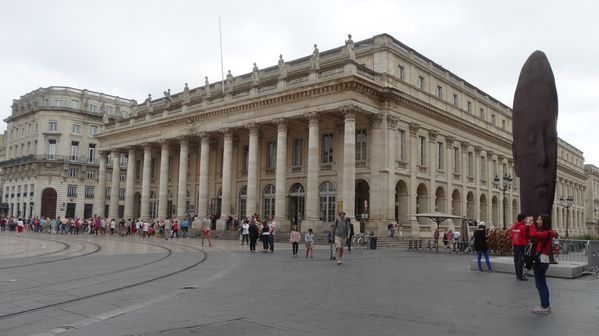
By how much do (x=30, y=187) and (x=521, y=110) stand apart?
7185cm

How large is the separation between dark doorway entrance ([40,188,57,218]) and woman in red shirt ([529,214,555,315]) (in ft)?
238

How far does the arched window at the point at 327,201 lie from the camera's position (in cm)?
3809

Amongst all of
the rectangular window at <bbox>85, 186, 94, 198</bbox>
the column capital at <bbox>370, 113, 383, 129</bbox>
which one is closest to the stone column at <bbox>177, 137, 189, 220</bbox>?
the column capital at <bbox>370, 113, 383, 129</bbox>

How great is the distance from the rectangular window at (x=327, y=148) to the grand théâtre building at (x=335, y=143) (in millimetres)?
87

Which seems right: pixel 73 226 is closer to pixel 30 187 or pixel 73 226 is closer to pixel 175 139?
pixel 175 139

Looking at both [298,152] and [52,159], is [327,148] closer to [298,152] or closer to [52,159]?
[298,152]

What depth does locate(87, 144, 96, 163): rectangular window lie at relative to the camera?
73512 millimetres

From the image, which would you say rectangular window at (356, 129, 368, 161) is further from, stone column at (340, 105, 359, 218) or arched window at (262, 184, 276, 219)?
arched window at (262, 184, 276, 219)

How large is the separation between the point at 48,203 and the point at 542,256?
73874mm

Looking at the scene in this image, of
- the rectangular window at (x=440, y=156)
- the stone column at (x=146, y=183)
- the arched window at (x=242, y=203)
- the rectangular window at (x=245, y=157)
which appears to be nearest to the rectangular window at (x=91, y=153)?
the stone column at (x=146, y=183)

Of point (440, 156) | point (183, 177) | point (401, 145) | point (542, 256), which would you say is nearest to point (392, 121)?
point (401, 145)

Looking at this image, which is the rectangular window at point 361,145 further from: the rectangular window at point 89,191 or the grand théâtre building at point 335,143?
the rectangular window at point 89,191

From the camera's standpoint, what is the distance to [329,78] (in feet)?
112

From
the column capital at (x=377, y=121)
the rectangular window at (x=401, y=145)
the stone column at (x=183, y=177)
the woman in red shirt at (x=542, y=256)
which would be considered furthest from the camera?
the stone column at (x=183, y=177)
